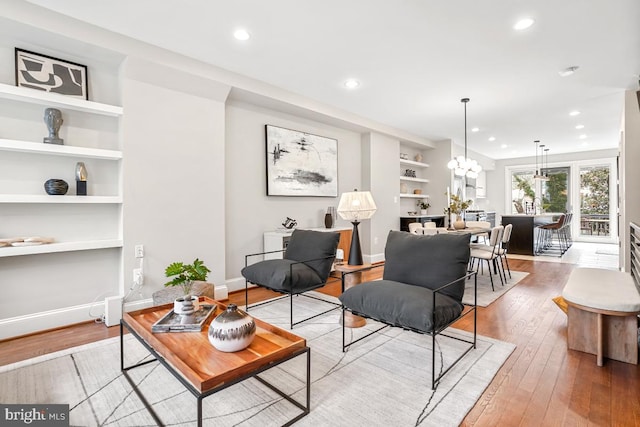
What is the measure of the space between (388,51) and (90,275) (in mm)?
3778

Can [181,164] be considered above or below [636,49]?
below

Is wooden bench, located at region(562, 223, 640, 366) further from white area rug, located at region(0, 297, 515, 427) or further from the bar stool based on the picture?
the bar stool

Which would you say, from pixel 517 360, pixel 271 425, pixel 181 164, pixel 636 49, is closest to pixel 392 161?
pixel 636 49

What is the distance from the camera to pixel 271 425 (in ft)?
5.11

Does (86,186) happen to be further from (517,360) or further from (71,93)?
(517,360)

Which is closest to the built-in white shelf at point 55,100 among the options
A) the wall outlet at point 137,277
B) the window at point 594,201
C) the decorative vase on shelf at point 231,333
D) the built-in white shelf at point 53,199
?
the built-in white shelf at point 53,199

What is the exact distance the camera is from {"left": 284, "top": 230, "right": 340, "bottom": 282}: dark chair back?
315 cm

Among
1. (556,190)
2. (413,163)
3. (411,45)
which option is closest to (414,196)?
(413,163)

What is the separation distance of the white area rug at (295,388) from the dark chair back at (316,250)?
2.69 feet

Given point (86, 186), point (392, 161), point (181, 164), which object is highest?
point (392, 161)

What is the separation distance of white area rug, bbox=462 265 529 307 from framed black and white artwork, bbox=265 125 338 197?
266 cm

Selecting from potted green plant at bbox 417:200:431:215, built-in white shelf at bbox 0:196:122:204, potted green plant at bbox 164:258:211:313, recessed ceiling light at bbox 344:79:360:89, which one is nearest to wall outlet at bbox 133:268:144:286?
built-in white shelf at bbox 0:196:122:204

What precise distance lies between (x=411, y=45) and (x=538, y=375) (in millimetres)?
2993

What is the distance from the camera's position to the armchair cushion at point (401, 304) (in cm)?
189
